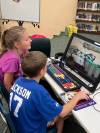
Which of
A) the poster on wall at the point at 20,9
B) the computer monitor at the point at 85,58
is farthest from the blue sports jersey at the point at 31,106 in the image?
the poster on wall at the point at 20,9

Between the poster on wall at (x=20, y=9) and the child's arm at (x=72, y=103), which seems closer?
the child's arm at (x=72, y=103)

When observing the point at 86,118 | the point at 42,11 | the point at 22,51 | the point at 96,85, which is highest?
the point at 42,11

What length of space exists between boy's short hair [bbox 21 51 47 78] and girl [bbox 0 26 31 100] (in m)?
0.36

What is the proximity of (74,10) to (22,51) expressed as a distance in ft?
13.6

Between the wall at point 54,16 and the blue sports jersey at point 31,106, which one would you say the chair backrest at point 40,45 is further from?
the wall at point 54,16

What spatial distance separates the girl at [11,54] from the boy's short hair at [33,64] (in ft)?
A: 1.17

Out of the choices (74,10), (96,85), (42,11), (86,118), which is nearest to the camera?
(86,118)

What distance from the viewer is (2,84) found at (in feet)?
5.64

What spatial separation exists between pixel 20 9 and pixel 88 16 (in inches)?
77.3

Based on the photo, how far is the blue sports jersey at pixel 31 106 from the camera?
1.23m

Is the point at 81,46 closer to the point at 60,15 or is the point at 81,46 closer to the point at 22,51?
the point at 22,51

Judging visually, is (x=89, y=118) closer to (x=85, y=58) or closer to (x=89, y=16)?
(x=85, y=58)

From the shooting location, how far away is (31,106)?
48.9 inches

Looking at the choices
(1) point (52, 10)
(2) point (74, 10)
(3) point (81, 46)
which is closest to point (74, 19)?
(2) point (74, 10)
